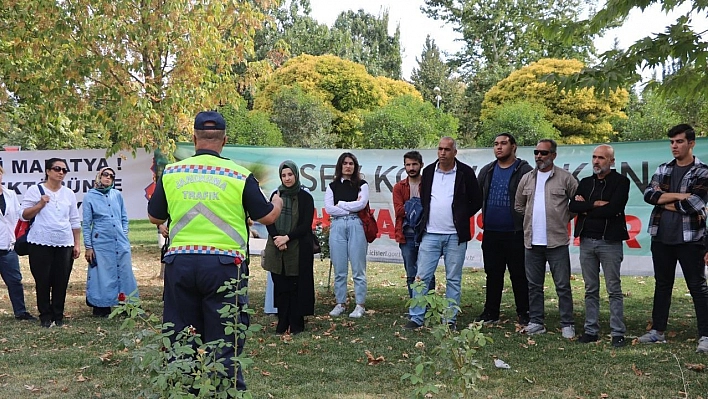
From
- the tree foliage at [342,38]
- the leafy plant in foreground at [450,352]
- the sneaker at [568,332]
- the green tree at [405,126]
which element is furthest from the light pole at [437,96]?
the leafy plant in foreground at [450,352]

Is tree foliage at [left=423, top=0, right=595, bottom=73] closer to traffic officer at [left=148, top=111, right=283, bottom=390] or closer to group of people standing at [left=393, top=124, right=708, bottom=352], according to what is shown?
group of people standing at [left=393, top=124, right=708, bottom=352]

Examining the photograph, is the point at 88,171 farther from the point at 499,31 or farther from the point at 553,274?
the point at 499,31

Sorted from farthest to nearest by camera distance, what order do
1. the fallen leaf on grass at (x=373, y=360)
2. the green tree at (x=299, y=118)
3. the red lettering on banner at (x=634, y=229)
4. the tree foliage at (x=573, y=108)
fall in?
the green tree at (x=299, y=118) → the tree foliage at (x=573, y=108) → the red lettering on banner at (x=634, y=229) → the fallen leaf on grass at (x=373, y=360)

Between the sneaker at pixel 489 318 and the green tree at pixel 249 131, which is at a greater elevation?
the green tree at pixel 249 131

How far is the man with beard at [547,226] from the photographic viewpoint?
7.29 m

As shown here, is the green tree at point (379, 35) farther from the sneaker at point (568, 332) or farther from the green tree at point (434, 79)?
the sneaker at point (568, 332)

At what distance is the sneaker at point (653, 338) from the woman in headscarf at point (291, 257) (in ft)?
11.0

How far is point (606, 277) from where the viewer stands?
6.90m

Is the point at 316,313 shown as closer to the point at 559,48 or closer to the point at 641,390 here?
the point at 641,390

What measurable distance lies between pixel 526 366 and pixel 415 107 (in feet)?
74.2

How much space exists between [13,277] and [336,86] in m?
29.1

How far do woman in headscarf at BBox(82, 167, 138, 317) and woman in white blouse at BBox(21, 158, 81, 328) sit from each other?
0.40 m

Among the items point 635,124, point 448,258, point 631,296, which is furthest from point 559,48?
point 448,258

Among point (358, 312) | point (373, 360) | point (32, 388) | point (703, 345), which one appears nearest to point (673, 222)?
point (703, 345)
